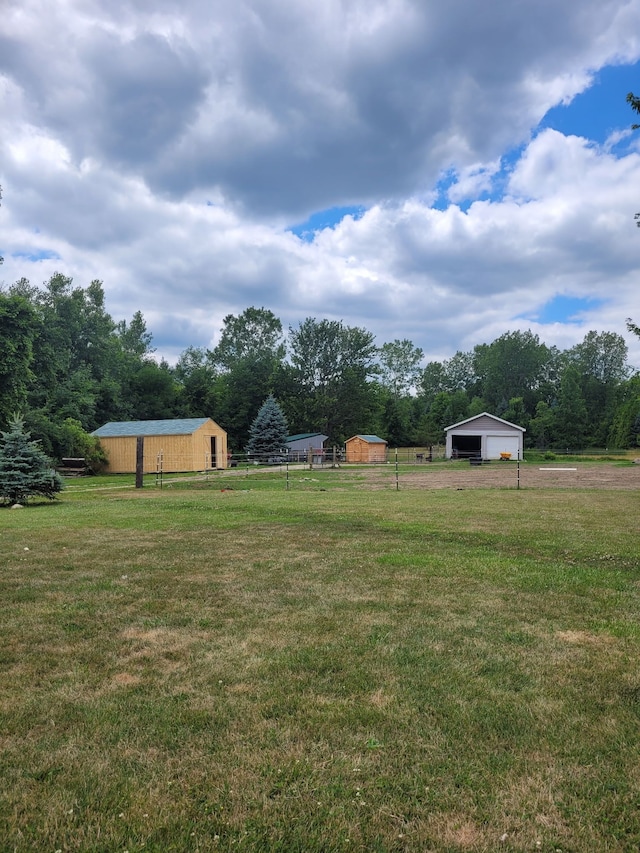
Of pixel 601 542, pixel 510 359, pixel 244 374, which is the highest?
pixel 510 359

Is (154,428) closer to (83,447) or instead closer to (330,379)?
(83,447)

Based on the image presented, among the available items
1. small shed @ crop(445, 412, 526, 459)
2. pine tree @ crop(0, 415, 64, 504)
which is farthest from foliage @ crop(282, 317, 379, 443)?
pine tree @ crop(0, 415, 64, 504)

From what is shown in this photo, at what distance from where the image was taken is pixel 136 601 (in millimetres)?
5207

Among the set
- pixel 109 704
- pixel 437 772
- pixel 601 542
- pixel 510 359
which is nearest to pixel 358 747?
pixel 437 772

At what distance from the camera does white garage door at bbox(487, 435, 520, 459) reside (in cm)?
4191

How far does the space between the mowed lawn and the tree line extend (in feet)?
71.7

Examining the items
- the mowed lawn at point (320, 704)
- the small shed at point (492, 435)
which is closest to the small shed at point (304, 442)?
the small shed at point (492, 435)

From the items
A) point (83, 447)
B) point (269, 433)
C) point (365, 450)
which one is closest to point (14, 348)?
point (83, 447)

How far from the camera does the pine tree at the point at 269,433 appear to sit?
4012cm

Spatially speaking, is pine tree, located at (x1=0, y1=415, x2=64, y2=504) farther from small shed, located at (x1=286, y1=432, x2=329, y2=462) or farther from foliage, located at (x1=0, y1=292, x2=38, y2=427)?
small shed, located at (x1=286, y1=432, x2=329, y2=462)

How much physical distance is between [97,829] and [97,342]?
158 ft

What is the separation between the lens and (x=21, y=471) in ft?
50.6

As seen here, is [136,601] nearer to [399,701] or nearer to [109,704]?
[109,704]

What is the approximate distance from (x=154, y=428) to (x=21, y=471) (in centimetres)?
1681
